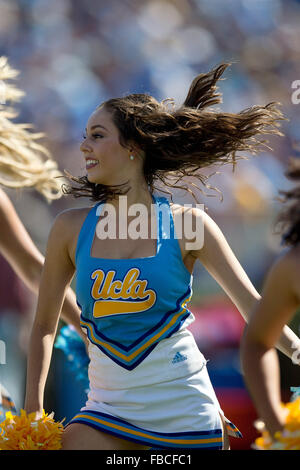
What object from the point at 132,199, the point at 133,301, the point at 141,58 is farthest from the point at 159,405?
the point at 141,58

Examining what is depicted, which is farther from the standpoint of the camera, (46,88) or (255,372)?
(46,88)

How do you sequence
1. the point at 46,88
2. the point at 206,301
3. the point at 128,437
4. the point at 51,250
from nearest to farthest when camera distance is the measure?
the point at 128,437 < the point at 51,250 < the point at 206,301 < the point at 46,88

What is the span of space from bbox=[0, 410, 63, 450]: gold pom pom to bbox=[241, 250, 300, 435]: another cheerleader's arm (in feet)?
2.43

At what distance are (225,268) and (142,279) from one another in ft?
1.00

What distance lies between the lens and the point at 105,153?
259cm

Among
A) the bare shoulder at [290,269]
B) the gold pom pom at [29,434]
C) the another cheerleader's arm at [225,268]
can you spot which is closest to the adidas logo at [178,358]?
the another cheerleader's arm at [225,268]

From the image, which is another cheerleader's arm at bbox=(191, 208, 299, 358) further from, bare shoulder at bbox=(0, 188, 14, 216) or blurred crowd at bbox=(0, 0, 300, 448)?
blurred crowd at bbox=(0, 0, 300, 448)

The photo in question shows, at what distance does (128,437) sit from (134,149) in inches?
41.3

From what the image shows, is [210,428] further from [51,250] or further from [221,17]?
[221,17]

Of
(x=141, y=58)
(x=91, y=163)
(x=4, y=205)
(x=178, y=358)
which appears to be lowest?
(x=178, y=358)

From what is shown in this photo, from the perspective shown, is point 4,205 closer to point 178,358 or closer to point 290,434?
point 178,358

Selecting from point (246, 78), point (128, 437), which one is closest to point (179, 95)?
point (246, 78)

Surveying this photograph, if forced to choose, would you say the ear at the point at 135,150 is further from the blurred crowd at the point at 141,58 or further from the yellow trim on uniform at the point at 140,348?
the blurred crowd at the point at 141,58

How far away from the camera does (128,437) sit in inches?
91.2
